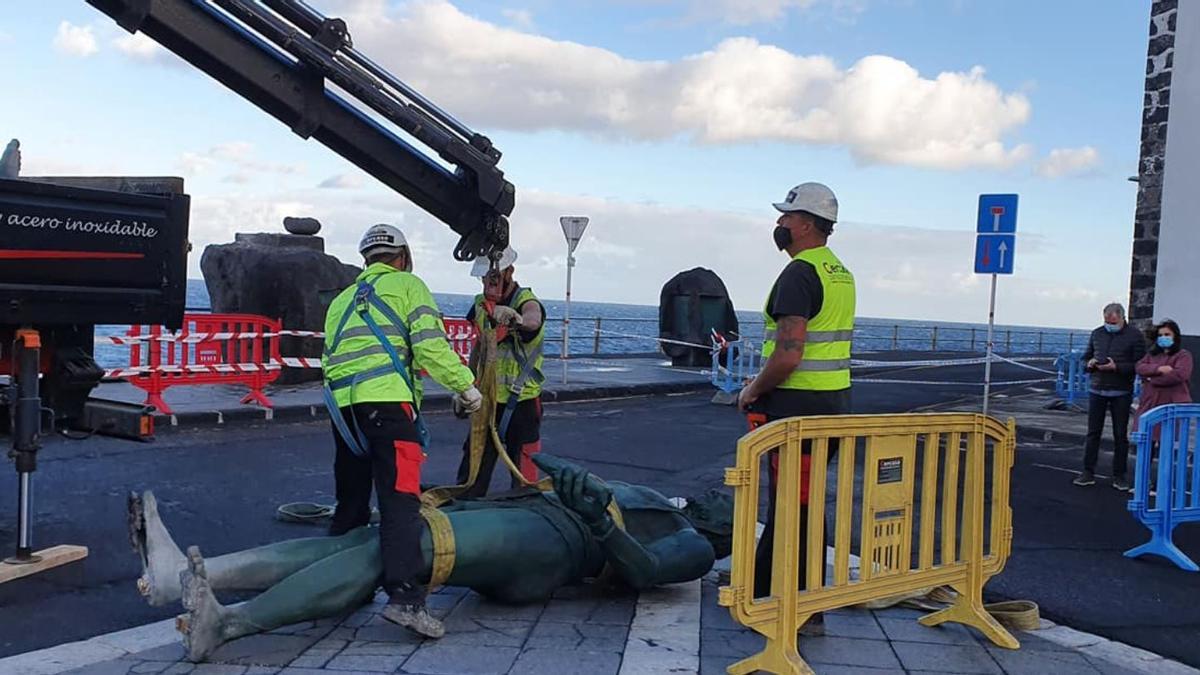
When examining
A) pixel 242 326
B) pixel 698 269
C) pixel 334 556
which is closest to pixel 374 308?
pixel 334 556

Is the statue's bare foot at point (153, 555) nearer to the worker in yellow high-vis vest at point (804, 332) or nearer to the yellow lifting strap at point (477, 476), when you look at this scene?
the yellow lifting strap at point (477, 476)

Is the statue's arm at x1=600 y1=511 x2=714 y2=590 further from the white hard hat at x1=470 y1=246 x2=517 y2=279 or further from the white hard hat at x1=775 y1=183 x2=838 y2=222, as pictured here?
the white hard hat at x1=470 y1=246 x2=517 y2=279

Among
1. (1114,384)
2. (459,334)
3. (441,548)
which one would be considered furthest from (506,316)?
(459,334)

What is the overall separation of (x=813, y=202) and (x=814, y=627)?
6.41ft

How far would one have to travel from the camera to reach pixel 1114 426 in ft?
31.6

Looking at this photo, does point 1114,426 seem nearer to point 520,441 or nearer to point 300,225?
point 520,441

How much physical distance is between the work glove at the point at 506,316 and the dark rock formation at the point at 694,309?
17.0 m

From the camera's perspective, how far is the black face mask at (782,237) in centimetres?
500

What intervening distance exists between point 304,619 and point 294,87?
13.7ft

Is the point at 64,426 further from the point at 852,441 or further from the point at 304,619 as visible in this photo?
the point at 852,441

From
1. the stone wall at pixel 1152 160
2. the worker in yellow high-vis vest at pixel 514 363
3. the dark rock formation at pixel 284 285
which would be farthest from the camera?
the dark rock formation at pixel 284 285

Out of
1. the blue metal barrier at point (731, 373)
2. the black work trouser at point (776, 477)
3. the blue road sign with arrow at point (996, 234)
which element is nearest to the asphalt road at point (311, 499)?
the black work trouser at point (776, 477)

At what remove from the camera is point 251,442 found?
415 inches

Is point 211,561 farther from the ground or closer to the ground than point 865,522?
closer to the ground
